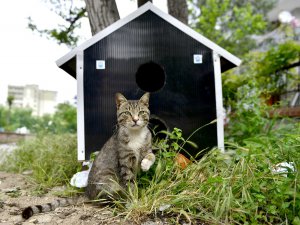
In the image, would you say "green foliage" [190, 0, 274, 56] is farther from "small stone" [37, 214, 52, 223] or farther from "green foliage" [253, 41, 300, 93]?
"small stone" [37, 214, 52, 223]

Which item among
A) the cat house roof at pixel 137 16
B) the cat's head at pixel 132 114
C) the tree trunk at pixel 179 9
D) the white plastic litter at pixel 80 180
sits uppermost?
the tree trunk at pixel 179 9

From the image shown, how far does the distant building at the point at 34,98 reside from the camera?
15.3 metres

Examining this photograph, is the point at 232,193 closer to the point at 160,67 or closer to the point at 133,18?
the point at 160,67

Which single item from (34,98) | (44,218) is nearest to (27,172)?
(44,218)

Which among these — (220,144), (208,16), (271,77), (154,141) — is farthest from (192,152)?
(208,16)

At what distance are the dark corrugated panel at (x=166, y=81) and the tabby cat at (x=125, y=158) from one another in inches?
35.1

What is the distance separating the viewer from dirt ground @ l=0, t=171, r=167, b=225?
2.21 m

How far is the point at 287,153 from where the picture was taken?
2.30 m

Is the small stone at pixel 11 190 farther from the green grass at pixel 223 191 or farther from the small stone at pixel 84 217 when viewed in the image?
the green grass at pixel 223 191

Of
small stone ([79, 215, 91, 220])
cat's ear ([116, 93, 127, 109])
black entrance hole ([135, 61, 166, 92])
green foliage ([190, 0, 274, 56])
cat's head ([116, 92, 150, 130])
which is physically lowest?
small stone ([79, 215, 91, 220])

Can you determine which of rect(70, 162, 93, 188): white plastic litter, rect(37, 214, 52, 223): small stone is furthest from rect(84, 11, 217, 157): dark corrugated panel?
rect(37, 214, 52, 223): small stone

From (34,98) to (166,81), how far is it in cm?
1417

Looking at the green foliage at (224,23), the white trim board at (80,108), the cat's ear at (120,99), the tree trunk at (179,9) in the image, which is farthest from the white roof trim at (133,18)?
the green foliage at (224,23)

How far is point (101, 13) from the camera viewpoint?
449cm
